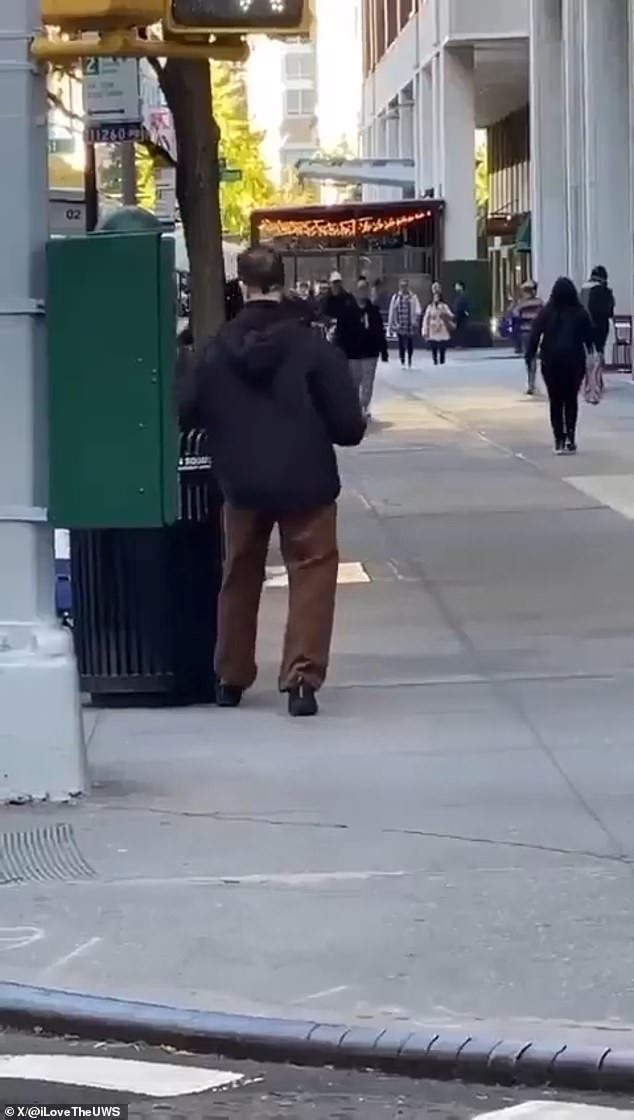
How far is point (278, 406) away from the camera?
929 cm

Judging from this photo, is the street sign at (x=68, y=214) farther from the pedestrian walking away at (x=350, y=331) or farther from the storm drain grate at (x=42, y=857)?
the pedestrian walking away at (x=350, y=331)

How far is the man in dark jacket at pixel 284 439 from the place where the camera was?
9.26 meters

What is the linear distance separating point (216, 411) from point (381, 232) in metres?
49.0

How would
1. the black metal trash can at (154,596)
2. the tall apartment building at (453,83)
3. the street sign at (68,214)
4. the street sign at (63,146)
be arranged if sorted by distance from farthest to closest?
the tall apartment building at (453,83) < the street sign at (63,146) < the street sign at (68,214) < the black metal trash can at (154,596)

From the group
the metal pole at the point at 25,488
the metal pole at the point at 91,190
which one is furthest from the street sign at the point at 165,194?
the metal pole at the point at 25,488

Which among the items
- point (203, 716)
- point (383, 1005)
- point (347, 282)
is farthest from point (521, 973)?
point (347, 282)

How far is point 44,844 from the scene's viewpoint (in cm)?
734

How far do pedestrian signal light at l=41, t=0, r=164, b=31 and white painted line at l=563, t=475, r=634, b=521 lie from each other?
9.94 m

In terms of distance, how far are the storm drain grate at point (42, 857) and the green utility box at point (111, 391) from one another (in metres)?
1.17

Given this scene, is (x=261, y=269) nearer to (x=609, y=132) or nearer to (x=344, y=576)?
(x=344, y=576)

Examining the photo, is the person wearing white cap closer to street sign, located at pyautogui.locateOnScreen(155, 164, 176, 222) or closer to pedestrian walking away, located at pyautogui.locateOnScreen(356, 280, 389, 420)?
pedestrian walking away, located at pyautogui.locateOnScreen(356, 280, 389, 420)

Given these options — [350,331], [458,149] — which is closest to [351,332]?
[350,331]

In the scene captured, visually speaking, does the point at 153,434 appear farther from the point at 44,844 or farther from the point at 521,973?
the point at 521,973

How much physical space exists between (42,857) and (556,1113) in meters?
2.69
